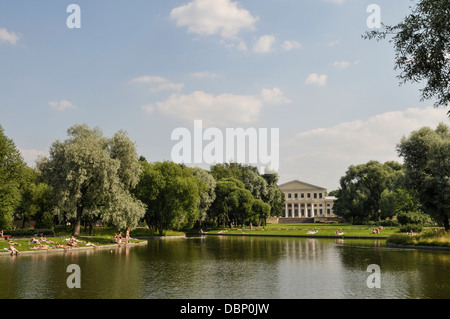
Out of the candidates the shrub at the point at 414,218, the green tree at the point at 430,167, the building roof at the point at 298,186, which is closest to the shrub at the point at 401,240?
the green tree at the point at 430,167

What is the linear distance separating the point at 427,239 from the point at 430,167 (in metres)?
8.80

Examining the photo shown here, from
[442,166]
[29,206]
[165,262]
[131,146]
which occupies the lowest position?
[165,262]

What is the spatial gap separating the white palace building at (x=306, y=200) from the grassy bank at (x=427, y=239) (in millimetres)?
127357

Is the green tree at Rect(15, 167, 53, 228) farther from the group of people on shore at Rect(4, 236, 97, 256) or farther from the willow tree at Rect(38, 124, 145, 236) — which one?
the group of people on shore at Rect(4, 236, 97, 256)

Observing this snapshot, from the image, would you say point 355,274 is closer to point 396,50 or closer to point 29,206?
point 396,50

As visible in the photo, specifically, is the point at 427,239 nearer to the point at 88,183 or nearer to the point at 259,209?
the point at 88,183

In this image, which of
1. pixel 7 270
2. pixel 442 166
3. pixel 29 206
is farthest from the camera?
pixel 29 206

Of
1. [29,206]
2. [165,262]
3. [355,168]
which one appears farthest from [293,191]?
[165,262]

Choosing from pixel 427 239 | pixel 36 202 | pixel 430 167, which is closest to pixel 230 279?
pixel 427 239

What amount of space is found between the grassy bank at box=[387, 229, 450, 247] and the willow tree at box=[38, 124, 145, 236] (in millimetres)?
33238

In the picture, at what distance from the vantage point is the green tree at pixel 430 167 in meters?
41.6

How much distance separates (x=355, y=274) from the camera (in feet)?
70.3

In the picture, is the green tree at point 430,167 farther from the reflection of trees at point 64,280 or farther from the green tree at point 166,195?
the reflection of trees at point 64,280
